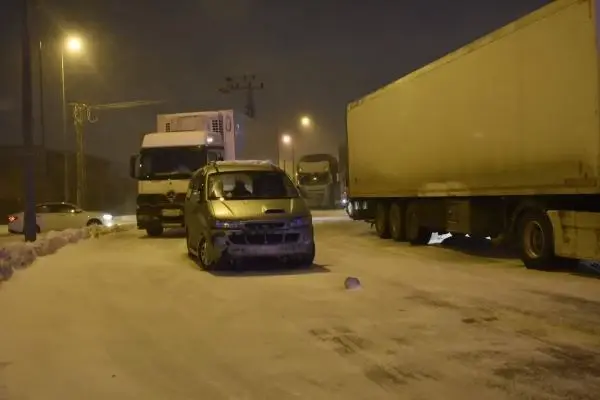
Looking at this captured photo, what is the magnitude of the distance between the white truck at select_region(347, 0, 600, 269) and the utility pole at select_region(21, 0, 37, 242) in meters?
9.60

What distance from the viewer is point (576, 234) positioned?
1142cm

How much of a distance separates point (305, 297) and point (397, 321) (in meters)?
2.00

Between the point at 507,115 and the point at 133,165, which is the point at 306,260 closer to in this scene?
the point at 507,115

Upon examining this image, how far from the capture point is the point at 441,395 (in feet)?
17.4

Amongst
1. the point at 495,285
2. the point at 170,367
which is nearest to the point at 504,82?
the point at 495,285

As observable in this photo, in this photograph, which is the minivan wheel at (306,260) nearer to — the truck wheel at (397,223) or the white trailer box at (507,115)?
the white trailer box at (507,115)

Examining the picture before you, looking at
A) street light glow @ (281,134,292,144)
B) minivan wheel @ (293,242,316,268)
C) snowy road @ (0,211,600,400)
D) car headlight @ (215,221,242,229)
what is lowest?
snowy road @ (0,211,600,400)

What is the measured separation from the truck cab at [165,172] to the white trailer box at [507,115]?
6.00 meters

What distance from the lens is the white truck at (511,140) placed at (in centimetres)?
1104

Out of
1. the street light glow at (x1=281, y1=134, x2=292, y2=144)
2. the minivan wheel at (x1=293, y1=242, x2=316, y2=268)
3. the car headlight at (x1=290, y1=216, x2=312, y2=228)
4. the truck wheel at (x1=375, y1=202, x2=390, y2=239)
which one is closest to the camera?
the car headlight at (x1=290, y1=216, x2=312, y2=228)

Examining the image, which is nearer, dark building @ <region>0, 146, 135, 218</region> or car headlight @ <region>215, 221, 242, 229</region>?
car headlight @ <region>215, 221, 242, 229</region>

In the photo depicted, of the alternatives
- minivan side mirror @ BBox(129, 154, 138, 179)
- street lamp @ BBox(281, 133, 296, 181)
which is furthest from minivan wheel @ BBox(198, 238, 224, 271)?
street lamp @ BBox(281, 133, 296, 181)

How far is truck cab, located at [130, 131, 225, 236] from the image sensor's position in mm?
21781

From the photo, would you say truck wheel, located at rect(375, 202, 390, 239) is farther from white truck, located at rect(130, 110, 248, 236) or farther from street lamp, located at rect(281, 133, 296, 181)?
street lamp, located at rect(281, 133, 296, 181)
